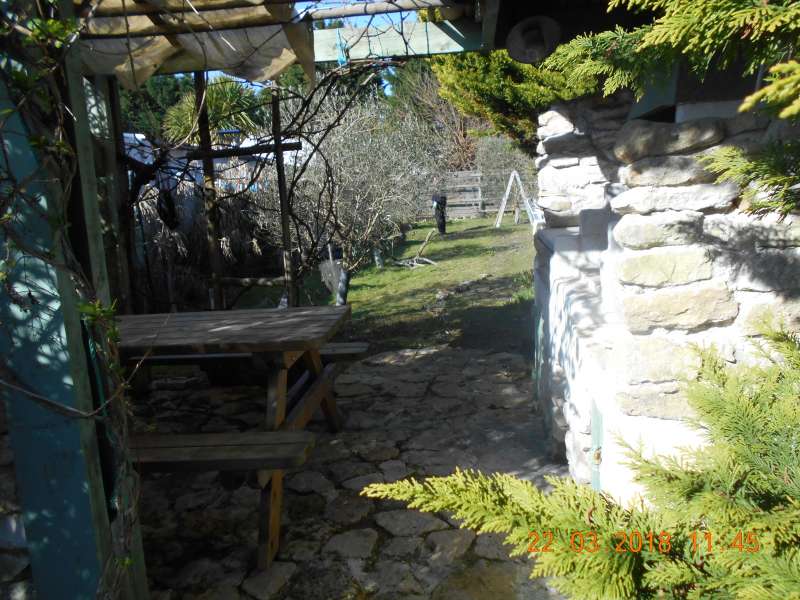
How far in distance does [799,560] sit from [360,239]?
7.12 meters

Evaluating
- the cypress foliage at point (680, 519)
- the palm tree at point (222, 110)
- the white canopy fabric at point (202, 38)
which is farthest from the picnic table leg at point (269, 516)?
the palm tree at point (222, 110)

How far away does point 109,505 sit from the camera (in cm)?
214

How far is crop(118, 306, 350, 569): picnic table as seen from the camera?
2617 millimetres

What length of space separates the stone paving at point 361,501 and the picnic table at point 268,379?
0.82ft

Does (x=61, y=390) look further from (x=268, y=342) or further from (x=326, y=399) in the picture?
(x=326, y=399)

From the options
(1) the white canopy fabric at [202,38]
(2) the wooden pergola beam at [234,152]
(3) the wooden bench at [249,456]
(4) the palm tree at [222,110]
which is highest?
(4) the palm tree at [222,110]

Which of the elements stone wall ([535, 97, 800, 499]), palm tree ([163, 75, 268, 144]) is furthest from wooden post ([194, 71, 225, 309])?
stone wall ([535, 97, 800, 499])

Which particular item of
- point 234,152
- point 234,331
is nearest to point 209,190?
point 234,152

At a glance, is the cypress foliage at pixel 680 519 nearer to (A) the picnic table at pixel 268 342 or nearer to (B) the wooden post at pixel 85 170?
(B) the wooden post at pixel 85 170

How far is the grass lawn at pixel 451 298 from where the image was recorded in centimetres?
654

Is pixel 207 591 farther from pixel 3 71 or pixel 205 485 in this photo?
pixel 3 71

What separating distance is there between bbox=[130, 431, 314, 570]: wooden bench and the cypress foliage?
1.55 m

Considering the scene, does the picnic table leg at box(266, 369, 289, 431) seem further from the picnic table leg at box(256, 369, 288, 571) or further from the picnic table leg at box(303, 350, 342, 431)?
the picnic table leg at box(303, 350, 342, 431)

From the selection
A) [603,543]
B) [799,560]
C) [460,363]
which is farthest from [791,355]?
[460,363]
